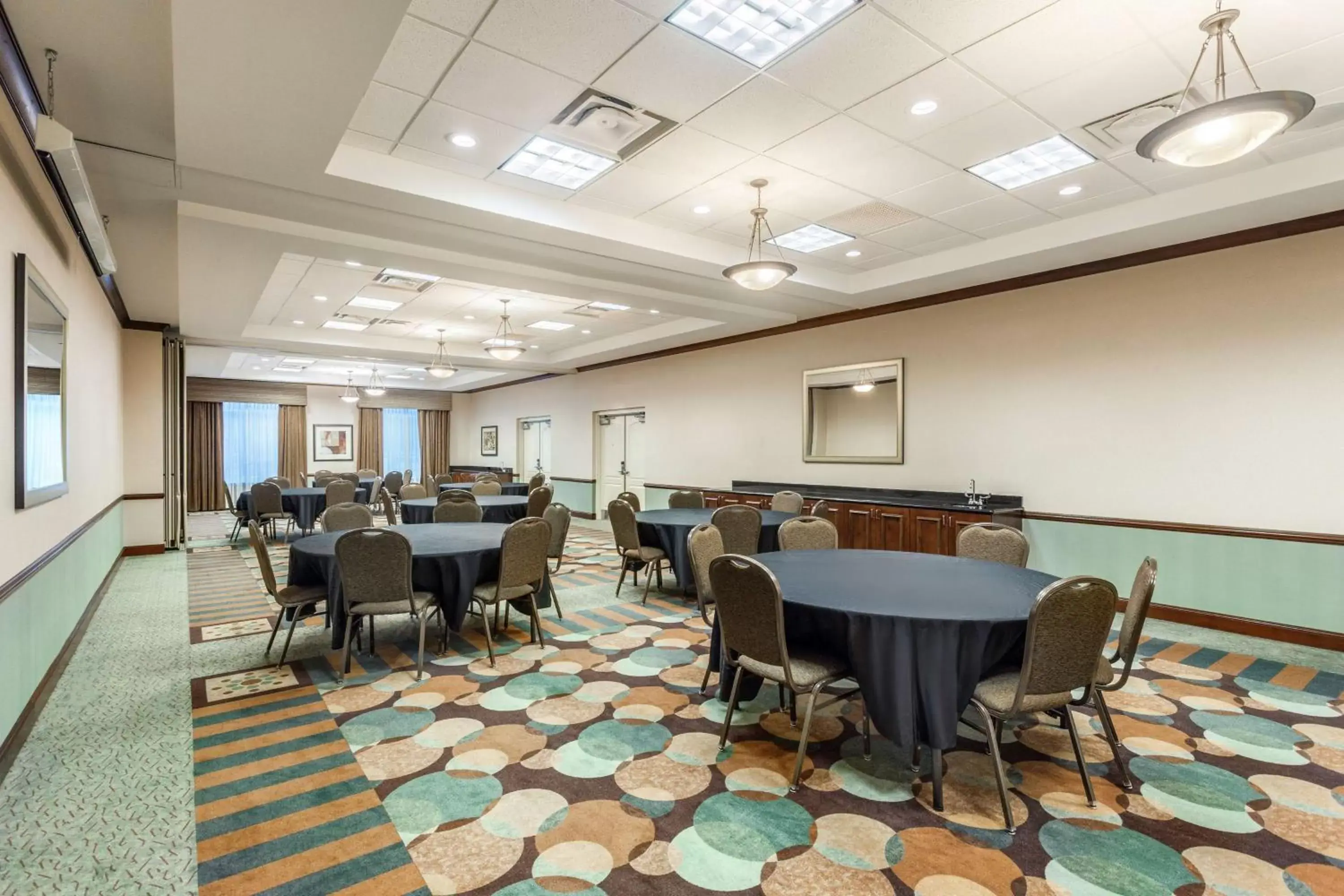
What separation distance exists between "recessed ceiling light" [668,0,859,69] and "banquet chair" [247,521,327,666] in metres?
3.76

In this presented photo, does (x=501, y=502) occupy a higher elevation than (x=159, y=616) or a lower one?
higher

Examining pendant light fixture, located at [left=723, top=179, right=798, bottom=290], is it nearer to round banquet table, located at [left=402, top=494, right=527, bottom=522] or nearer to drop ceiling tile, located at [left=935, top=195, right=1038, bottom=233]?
drop ceiling tile, located at [left=935, top=195, right=1038, bottom=233]

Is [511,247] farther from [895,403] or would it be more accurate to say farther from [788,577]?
[895,403]

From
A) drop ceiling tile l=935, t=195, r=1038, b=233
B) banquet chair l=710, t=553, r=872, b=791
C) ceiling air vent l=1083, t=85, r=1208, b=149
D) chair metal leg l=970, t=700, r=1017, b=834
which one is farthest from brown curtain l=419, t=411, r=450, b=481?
chair metal leg l=970, t=700, r=1017, b=834

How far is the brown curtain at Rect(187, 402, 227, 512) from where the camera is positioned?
14.4m

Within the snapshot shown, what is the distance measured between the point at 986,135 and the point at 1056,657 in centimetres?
306

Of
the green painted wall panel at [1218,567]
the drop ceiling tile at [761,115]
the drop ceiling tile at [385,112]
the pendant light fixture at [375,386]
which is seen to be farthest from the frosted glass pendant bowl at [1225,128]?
the pendant light fixture at [375,386]

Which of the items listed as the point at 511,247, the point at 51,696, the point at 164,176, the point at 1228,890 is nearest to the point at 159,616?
the point at 51,696

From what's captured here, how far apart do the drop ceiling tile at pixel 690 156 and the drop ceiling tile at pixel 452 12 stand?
1.32m

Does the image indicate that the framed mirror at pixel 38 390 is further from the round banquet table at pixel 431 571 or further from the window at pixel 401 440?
the window at pixel 401 440

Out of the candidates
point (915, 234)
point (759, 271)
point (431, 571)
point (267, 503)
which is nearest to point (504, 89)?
point (759, 271)

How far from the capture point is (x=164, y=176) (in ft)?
12.7

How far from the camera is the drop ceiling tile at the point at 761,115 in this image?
3400mm

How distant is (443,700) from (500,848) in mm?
1485
